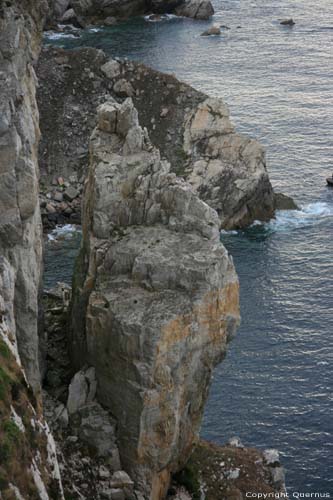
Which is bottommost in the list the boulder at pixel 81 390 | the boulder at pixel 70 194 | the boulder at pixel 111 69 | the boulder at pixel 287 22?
the boulder at pixel 70 194

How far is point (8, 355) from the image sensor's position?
123ft

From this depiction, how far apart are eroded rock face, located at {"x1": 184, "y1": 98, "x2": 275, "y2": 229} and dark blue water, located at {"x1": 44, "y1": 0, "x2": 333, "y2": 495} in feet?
9.44

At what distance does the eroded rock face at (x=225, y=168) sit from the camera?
338ft

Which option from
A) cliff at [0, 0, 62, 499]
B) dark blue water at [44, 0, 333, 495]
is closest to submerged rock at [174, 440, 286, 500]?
dark blue water at [44, 0, 333, 495]

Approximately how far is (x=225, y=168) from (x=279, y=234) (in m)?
10.5

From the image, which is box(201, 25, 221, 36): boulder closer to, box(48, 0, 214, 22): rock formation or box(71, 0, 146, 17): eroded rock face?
box(48, 0, 214, 22): rock formation

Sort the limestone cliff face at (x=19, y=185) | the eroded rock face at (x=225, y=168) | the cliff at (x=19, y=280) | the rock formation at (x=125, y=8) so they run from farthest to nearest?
the rock formation at (x=125, y=8), the eroded rock face at (x=225, y=168), the limestone cliff face at (x=19, y=185), the cliff at (x=19, y=280)

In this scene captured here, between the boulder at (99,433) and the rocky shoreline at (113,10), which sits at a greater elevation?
the rocky shoreline at (113,10)

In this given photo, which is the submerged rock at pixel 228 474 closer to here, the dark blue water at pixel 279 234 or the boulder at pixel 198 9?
the dark blue water at pixel 279 234

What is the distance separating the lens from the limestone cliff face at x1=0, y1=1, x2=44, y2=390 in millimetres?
42719

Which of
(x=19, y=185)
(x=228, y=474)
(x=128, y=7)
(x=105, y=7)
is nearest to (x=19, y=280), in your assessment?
(x=19, y=185)

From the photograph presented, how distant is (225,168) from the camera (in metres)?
104

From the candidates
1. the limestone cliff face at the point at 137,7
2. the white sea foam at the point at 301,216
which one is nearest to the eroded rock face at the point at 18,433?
the white sea foam at the point at 301,216

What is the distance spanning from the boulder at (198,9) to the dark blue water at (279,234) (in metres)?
2.52
